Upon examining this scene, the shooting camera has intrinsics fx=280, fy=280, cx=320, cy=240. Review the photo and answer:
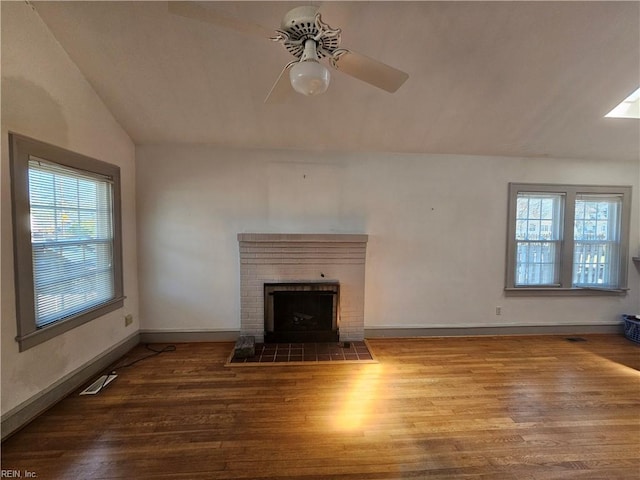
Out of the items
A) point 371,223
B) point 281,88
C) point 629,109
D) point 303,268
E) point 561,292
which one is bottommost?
point 561,292

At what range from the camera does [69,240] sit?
2.47 meters

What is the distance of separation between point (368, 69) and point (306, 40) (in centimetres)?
41

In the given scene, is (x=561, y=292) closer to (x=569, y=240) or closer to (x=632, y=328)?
(x=569, y=240)

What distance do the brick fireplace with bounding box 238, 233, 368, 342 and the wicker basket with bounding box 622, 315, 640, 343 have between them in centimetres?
354

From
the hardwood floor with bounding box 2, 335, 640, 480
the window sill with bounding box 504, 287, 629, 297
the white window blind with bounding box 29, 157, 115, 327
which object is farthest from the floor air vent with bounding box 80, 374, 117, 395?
the window sill with bounding box 504, 287, 629, 297

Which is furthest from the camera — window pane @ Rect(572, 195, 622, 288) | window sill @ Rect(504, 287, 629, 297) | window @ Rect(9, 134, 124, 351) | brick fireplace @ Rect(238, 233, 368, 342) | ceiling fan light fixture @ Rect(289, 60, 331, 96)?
window pane @ Rect(572, 195, 622, 288)

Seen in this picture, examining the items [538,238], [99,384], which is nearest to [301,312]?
[99,384]

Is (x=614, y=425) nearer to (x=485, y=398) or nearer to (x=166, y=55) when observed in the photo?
(x=485, y=398)

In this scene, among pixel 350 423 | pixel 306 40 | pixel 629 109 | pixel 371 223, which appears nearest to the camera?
pixel 306 40

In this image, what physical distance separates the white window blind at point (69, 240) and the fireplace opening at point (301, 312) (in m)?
1.72

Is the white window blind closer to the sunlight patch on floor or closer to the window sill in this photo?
the sunlight patch on floor

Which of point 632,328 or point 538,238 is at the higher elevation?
point 538,238

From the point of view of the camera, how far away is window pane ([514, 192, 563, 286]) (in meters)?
3.84

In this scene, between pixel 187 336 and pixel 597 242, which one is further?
pixel 597 242
